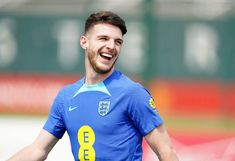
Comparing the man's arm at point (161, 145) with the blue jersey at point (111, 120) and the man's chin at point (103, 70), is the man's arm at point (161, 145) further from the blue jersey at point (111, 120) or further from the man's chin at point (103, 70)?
the man's chin at point (103, 70)

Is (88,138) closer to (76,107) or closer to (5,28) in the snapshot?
(76,107)

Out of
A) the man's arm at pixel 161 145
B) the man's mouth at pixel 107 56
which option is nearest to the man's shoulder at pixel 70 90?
the man's mouth at pixel 107 56

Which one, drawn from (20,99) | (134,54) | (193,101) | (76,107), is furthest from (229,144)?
(193,101)

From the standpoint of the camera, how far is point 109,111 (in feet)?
14.2

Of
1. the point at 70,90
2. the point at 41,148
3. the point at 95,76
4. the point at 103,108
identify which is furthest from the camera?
the point at 41,148

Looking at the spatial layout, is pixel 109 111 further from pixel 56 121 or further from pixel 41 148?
pixel 41 148

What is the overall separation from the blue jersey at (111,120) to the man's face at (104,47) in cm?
11

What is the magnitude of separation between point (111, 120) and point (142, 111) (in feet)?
0.63

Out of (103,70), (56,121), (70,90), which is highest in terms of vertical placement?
(103,70)

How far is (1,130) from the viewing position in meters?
7.65

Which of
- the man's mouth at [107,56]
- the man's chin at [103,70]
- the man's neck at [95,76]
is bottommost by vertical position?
the man's neck at [95,76]

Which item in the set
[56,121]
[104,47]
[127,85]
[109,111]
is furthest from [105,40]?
[56,121]

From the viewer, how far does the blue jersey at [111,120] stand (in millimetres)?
4270

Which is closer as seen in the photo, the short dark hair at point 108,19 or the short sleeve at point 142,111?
the short sleeve at point 142,111
